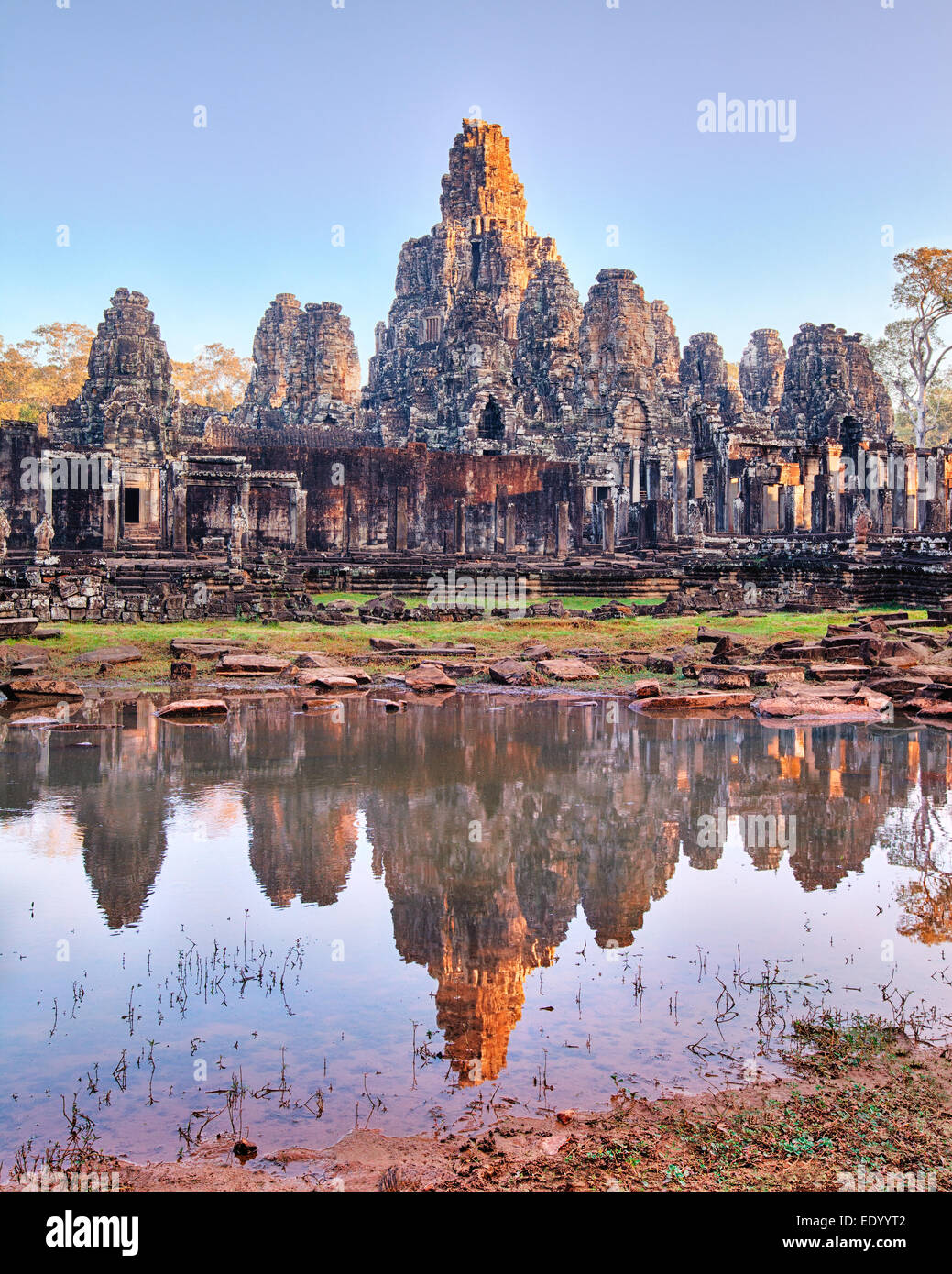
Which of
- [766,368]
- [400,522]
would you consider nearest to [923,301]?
[766,368]

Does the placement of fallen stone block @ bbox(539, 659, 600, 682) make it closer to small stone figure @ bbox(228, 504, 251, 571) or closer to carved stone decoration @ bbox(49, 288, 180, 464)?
small stone figure @ bbox(228, 504, 251, 571)

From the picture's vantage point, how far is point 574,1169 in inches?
133

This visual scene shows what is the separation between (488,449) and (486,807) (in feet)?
94.8

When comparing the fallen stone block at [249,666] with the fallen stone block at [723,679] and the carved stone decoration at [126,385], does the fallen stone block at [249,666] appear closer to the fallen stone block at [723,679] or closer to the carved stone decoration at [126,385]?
the fallen stone block at [723,679]

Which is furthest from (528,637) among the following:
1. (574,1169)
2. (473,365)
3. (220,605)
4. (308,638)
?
(473,365)

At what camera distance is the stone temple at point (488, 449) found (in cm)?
2775

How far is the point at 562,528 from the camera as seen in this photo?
31.4 metres

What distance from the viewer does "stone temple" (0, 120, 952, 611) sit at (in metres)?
27.8

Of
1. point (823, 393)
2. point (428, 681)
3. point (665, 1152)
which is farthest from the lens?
point (823, 393)

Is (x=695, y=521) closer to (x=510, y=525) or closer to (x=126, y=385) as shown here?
(x=510, y=525)

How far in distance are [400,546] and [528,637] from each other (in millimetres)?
11723

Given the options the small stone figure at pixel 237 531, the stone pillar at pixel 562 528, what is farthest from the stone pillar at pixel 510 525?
the small stone figure at pixel 237 531

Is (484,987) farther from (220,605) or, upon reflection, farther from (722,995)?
(220,605)

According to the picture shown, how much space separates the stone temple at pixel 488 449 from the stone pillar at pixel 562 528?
0.19ft
